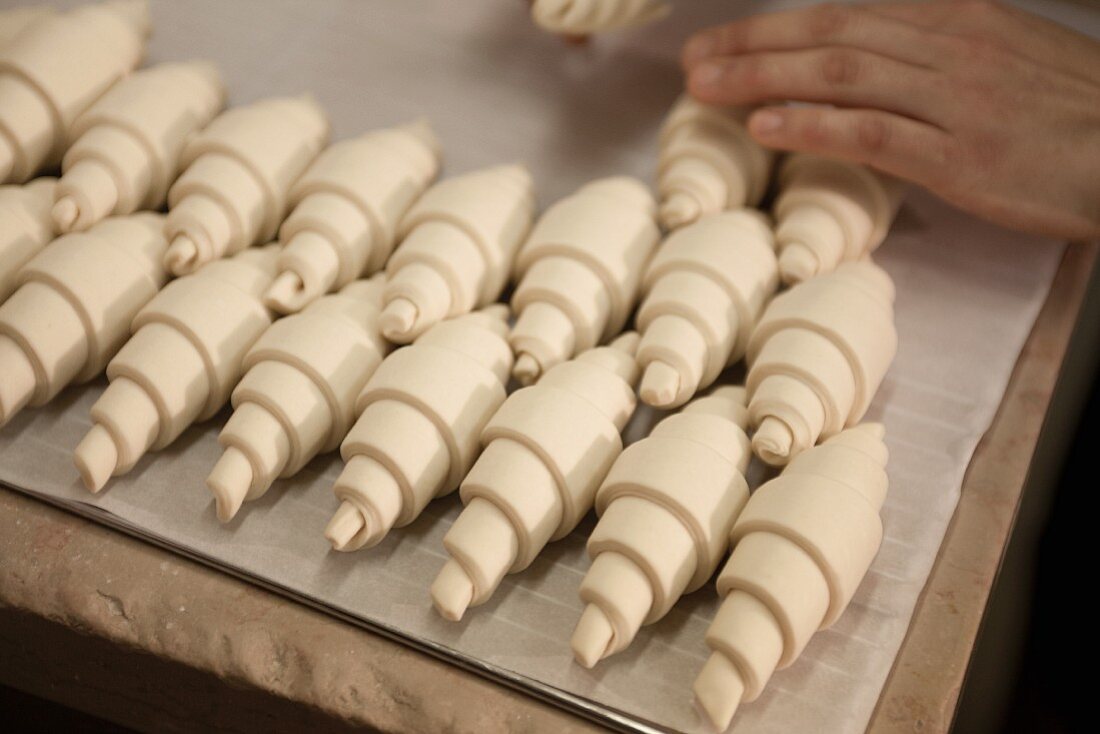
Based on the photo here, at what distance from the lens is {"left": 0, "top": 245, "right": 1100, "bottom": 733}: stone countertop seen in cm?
90

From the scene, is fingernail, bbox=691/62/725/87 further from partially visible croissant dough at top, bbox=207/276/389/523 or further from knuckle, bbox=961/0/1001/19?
partially visible croissant dough at top, bbox=207/276/389/523

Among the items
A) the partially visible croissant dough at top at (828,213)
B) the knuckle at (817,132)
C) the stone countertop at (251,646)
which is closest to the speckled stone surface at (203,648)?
the stone countertop at (251,646)

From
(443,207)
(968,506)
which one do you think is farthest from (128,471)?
(968,506)

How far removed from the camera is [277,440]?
976mm

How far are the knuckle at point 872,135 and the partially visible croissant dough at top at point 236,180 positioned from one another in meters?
0.64

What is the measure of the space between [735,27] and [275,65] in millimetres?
645

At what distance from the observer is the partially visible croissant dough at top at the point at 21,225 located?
112cm

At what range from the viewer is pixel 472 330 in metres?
1.06

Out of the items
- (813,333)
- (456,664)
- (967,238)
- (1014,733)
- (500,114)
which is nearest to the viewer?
(456,664)

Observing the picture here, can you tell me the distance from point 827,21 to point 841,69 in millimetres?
81

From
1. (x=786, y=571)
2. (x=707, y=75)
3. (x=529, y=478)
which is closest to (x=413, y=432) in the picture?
(x=529, y=478)

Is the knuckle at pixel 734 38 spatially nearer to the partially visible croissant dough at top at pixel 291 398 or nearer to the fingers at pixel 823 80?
the fingers at pixel 823 80

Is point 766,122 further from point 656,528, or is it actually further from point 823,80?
point 656,528

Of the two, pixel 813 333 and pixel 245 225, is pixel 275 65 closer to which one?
pixel 245 225
